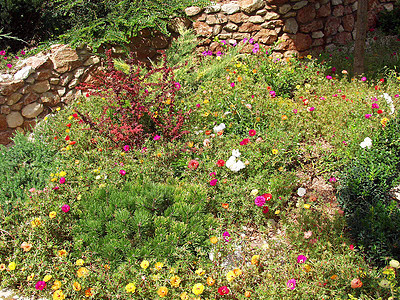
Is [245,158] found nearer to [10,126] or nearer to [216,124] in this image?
[216,124]

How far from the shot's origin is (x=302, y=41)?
18.6ft

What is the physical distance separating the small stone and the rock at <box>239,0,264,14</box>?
354cm

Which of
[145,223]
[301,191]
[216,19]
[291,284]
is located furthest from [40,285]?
[216,19]

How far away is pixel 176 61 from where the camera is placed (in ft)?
17.1

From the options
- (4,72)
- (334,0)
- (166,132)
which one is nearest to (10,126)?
(4,72)

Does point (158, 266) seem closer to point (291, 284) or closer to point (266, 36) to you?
point (291, 284)

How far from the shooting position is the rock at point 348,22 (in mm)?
6510

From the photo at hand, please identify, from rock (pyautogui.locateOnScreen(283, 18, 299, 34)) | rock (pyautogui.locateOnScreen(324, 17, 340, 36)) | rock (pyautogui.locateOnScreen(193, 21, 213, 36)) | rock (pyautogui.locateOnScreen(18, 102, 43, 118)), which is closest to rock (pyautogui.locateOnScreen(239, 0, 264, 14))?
rock (pyautogui.locateOnScreen(283, 18, 299, 34))

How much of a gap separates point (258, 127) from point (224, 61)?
1.72m

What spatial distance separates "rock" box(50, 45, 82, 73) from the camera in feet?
15.4

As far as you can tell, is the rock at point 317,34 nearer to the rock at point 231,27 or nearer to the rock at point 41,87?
the rock at point 231,27

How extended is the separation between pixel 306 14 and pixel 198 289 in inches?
199

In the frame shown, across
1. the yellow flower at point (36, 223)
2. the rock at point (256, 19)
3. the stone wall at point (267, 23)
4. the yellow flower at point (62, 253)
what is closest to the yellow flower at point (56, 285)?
the yellow flower at point (62, 253)

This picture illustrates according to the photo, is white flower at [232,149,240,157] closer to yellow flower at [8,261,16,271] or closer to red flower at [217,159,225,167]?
red flower at [217,159,225,167]
